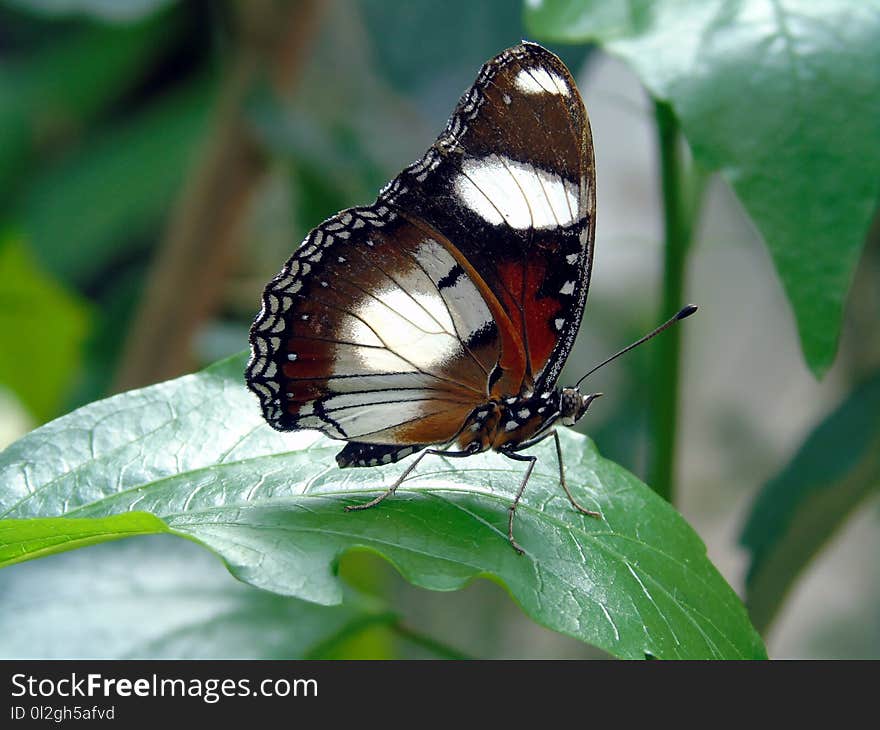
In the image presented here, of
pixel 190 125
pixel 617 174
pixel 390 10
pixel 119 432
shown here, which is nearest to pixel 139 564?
pixel 119 432

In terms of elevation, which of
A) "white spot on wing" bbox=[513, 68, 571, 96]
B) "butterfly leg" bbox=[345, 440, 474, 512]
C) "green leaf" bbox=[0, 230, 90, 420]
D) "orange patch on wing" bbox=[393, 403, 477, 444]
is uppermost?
"white spot on wing" bbox=[513, 68, 571, 96]

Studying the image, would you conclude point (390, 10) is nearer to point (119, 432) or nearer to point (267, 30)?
point (267, 30)

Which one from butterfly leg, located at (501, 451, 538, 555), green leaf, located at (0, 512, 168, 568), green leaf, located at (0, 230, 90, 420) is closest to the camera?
green leaf, located at (0, 512, 168, 568)

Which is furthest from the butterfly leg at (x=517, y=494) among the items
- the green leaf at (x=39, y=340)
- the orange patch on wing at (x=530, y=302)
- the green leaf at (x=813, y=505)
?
the green leaf at (x=39, y=340)

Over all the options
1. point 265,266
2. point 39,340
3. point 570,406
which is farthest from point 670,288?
point 265,266

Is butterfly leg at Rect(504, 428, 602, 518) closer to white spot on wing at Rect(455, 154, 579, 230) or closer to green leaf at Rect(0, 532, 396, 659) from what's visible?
white spot on wing at Rect(455, 154, 579, 230)

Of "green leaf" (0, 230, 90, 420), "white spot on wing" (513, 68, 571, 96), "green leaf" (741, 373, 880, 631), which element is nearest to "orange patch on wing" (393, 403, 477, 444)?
"white spot on wing" (513, 68, 571, 96)

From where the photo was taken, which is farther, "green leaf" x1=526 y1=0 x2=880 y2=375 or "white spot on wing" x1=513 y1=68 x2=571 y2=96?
"white spot on wing" x1=513 y1=68 x2=571 y2=96

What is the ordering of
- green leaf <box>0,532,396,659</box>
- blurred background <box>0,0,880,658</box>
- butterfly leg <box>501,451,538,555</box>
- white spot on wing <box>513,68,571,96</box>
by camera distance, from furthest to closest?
blurred background <box>0,0,880,658</box>, green leaf <box>0,532,396,659</box>, white spot on wing <box>513,68,571,96</box>, butterfly leg <box>501,451,538,555</box>

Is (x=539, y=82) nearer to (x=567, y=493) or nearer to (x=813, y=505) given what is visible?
(x=567, y=493)
